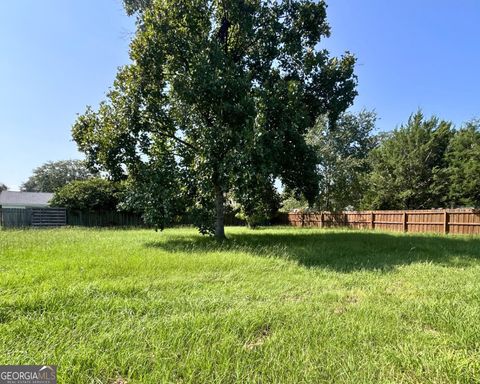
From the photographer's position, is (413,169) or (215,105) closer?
(215,105)

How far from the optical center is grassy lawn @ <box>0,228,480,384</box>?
2332 millimetres

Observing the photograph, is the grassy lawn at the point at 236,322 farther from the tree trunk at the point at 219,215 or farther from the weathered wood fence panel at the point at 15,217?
the weathered wood fence panel at the point at 15,217

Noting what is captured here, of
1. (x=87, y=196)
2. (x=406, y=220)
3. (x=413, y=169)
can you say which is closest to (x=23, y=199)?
(x=87, y=196)

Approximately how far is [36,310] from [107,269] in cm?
183

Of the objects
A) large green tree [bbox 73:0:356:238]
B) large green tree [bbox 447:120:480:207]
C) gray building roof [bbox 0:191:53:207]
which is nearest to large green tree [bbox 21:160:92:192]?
gray building roof [bbox 0:191:53:207]

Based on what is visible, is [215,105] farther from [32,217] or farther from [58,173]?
[58,173]

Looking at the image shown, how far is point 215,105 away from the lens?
9.67 metres

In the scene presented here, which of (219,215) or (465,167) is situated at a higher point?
(465,167)

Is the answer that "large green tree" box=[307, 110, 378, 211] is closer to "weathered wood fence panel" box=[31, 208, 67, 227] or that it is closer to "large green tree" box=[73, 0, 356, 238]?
"large green tree" box=[73, 0, 356, 238]

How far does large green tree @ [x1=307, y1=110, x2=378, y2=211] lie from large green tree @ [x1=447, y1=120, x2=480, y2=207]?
5687mm


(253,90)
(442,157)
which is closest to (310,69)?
(253,90)

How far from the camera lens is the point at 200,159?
9.73 meters

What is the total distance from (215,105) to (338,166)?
49.0ft

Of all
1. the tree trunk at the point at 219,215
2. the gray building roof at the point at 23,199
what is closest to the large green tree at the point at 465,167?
the tree trunk at the point at 219,215
